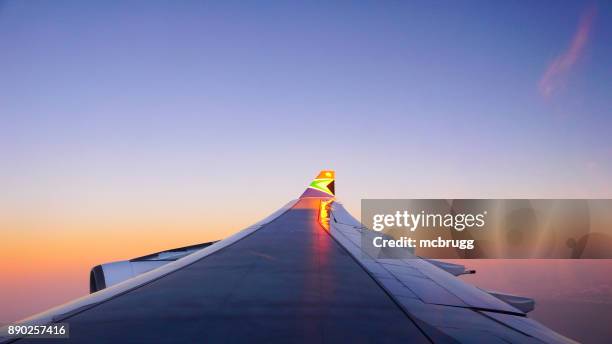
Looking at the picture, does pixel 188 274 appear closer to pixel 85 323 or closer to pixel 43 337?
pixel 85 323

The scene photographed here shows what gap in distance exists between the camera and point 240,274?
3.38m

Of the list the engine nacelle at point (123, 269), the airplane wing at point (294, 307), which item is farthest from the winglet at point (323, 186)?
the airplane wing at point (294, 307)

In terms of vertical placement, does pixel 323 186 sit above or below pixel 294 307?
above

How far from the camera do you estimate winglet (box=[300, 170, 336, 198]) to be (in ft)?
57.5

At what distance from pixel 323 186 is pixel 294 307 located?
1572cm

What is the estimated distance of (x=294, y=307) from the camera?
2406mm

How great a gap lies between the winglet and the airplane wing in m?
13.2

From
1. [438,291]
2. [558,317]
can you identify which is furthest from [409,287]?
[558,317]

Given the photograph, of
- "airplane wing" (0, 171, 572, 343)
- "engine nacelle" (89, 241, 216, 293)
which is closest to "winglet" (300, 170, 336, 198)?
"engine nacelle" (89, 241, 216, 293)

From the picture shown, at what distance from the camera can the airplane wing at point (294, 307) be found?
198 cm

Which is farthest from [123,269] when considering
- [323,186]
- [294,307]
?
[323,186]

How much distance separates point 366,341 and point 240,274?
175 centimetres

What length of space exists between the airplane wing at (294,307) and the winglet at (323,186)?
1322 centimetres

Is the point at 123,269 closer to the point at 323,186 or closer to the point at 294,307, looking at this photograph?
the point at 294,307
